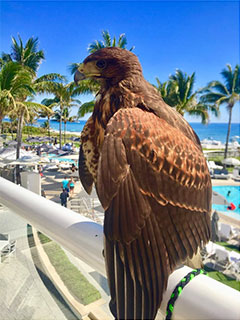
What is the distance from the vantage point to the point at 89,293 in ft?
3.52

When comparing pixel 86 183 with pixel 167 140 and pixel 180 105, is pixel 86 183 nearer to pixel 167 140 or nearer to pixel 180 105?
pixel 167 140

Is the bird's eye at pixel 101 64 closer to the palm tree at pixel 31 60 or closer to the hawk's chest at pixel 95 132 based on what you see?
the hawk's chest at pixel 95 132

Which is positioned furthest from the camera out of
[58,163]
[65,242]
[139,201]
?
[58,163]

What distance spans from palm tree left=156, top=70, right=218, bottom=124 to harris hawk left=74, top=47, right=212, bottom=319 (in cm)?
1300

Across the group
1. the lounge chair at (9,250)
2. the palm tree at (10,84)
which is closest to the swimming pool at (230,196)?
the palm tree at (10,84)

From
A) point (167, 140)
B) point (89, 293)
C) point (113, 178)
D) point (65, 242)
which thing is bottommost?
point (89, 293)

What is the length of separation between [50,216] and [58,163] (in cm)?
1237

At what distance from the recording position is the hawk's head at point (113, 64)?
3.14 feet

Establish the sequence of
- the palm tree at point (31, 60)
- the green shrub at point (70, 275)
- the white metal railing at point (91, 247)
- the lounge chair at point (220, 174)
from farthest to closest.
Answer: the lounge chair at point (220, 174) < the palm tree at point (31, 60) < the green shrub at point (70, 275) < the white metal railing at point (91, 247)

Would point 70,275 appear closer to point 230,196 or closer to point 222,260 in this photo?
point 222,260

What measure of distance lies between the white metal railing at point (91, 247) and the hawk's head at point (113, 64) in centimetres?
55

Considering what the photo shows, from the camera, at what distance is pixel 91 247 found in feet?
2.47

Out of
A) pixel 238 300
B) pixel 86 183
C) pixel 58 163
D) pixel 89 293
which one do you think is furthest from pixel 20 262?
pixel 58 163

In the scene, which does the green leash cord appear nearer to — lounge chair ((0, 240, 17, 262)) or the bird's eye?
the bird's eye
